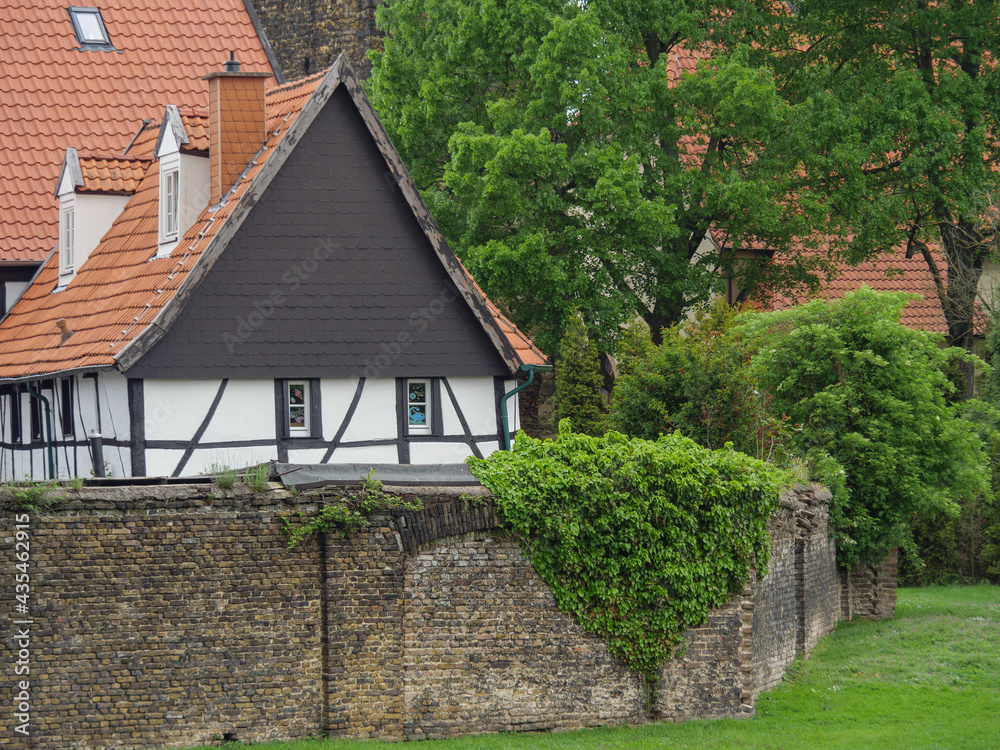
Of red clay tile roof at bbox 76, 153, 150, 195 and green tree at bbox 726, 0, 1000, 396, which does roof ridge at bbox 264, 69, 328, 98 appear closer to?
red clay tile roof at bbox 76, 153, 150, 195

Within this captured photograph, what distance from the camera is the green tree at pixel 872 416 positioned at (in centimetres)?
2027

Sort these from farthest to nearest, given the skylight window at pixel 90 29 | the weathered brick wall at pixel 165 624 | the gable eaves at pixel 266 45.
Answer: the gable eaves at pixel 266 45 → the skylight window at pixel 90 29 → the weathered brick wall at pixel 165 624

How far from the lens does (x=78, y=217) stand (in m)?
20.5

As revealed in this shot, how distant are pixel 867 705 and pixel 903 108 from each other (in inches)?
548

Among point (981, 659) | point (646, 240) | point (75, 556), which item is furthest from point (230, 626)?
point (646, 240)

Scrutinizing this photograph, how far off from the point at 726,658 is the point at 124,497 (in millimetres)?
6529

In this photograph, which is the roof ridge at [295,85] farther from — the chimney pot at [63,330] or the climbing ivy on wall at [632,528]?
the climbing ivy on wall at [632,528]

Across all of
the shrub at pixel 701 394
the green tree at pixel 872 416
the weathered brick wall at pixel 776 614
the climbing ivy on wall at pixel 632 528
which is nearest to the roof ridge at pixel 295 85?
the shrub at pixel 701 394

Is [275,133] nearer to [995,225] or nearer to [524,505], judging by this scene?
[524,505]

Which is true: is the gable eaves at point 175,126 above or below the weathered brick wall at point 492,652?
above

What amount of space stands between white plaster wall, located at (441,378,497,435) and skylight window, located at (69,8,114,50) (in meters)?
10.5

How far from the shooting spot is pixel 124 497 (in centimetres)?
1222

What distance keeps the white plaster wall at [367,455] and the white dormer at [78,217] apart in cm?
536

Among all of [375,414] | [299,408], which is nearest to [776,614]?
[375,414]
